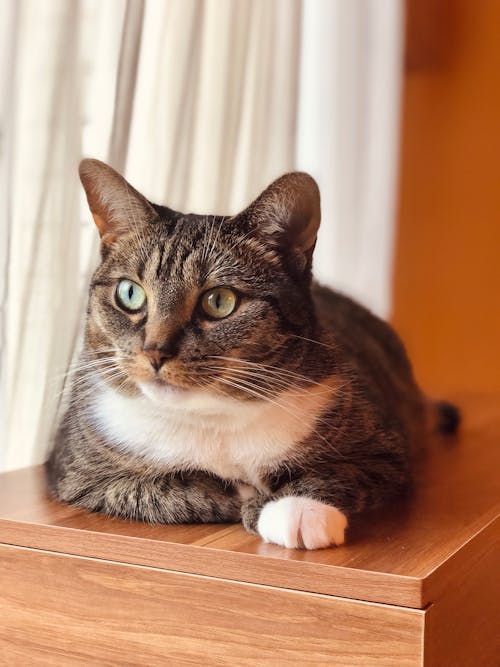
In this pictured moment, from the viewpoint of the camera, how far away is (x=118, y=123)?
152 centimetres

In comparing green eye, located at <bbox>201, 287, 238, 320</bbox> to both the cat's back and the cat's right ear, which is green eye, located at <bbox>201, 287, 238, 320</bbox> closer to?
the cat's right ear

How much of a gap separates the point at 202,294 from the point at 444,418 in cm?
106

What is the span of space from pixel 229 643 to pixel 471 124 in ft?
6.93

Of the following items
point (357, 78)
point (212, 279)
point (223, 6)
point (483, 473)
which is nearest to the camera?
point (212, 279)

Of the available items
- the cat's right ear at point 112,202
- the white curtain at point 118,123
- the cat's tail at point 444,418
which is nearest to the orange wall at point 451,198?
the white curtain at point 118,123

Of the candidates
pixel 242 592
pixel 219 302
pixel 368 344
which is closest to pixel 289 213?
pixel 219 302

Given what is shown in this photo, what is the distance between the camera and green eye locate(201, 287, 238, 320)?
106 centimetres

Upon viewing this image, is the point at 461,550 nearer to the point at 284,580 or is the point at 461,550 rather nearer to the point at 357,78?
the point at 284,580

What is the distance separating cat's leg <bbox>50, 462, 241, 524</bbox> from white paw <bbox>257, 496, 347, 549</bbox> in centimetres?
10

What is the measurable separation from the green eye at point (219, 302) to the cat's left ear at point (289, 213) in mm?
94

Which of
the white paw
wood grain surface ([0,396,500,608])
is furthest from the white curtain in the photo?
the white paw

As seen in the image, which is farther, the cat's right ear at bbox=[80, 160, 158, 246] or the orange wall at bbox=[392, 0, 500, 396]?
the orange wall at bbox=[392, 0, 500, 396]

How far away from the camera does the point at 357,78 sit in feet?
8.39

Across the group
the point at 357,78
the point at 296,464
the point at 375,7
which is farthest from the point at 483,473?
the point at 375,7
